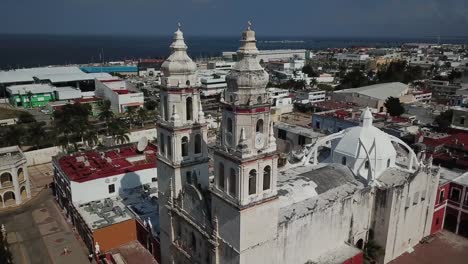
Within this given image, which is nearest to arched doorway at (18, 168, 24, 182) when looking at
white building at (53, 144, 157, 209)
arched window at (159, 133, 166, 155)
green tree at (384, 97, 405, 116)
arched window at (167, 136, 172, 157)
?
white building at (53, 144, 157, 209)

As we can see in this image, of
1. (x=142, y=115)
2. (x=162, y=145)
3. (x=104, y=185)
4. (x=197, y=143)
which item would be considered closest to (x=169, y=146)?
(x=162, y=145)

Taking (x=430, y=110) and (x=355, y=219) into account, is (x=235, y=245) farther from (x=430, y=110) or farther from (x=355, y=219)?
(x=430, y=110)

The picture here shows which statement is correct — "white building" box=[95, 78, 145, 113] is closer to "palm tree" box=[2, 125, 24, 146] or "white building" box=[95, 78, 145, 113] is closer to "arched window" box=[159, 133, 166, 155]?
"palm tree" box=[2, 125, 24, 146]

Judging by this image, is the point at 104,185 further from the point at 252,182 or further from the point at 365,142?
the point at 365,142

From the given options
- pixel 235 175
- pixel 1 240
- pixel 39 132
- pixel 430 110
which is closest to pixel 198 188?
pixel 235 175

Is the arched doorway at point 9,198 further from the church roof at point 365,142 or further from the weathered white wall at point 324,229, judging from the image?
the church roof at point 365,142

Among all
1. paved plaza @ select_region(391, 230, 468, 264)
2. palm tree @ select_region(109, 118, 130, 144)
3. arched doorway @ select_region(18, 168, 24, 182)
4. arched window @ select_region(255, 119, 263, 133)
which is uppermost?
arched window @ select_region(255, 119, 263, 133)

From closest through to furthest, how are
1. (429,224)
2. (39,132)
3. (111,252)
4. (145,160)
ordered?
1. (111,252)
2. (429,224)
3. (145,160)
4. (39,132)
